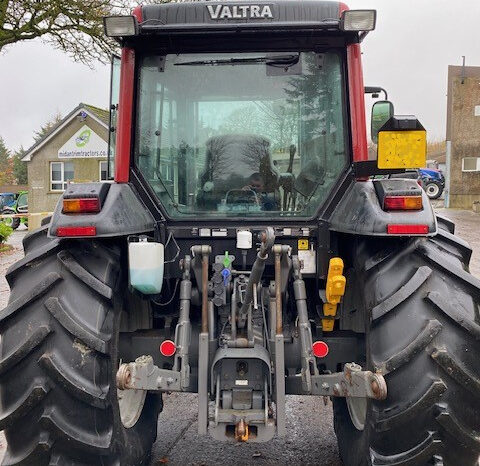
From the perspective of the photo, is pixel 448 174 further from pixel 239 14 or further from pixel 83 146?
pixel 239 14

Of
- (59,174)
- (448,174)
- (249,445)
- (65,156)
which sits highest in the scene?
(65,156)

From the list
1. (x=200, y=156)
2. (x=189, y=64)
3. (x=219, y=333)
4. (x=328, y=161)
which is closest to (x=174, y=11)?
(x=189, y=64)

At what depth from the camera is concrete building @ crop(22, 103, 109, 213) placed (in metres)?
28.5

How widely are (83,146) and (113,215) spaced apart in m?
26.9

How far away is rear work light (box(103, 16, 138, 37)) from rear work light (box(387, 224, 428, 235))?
1602 millimetres

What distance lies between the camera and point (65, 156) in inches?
1142

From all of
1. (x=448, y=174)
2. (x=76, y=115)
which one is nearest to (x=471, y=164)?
(x=448, y=174)

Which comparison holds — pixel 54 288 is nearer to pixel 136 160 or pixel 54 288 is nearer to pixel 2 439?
pixel 136 160

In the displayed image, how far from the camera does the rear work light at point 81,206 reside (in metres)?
2.73

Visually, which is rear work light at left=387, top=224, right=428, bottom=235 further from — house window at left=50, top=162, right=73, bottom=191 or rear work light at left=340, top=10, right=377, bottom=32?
house window at left=50, top=162, right=73, bottom=191

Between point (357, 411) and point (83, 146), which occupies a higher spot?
point (83, 146)

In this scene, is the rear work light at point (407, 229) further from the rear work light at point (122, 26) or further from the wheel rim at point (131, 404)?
the wheel rim at point (131, 404)

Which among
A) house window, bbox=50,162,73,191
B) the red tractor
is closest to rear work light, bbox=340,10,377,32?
the red tractor

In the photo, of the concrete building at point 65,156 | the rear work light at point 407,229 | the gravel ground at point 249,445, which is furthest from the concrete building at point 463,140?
the rear work light at point 407,229
